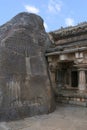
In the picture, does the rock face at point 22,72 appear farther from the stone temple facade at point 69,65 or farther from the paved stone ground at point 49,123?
the stone temple facade at point 69,65

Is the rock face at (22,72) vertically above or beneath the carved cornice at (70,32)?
beneath

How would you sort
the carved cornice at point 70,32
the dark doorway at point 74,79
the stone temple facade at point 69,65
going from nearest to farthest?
the stone temple facade at point 69,65, the dark doorway at point 74,79, the carved cornice at point 70,32

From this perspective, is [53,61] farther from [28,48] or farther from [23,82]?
[23,82]

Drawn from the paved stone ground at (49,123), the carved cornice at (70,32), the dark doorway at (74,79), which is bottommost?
the paved stone ground at (49,123)

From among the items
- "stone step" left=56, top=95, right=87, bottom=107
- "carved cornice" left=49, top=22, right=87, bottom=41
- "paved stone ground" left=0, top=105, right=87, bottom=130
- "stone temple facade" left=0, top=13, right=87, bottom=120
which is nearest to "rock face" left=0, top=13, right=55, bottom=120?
"stone temple facade" left=0, top=13, right=87, bottom=120

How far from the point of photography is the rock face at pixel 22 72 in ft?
19.4

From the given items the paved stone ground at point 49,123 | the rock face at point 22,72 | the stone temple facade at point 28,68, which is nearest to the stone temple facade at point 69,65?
the stone temple facade at point 28,68

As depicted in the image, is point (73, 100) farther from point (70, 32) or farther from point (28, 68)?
point (70, 32)

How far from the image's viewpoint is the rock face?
5.92m

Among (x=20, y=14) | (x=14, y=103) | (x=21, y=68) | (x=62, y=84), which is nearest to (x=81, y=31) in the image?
(x=62, y=84)

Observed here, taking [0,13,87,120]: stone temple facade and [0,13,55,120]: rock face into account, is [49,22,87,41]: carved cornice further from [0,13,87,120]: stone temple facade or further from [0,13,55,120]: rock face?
[0,13,55,120]: rock face

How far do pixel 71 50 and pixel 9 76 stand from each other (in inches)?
122

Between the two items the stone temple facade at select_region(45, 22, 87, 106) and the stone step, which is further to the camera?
the stone step

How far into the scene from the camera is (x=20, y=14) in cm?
793
